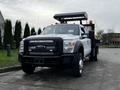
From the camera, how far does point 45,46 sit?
10.1 m

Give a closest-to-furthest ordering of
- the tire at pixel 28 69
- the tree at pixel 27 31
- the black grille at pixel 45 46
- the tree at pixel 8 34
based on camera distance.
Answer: the black grille at pixel 45 46, the tire at pixel 28 69, the tree at pixel 8 34, the tree at pixel 27 31

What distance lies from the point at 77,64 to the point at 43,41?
1425 millimetres

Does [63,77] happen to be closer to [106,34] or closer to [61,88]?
[61,88]

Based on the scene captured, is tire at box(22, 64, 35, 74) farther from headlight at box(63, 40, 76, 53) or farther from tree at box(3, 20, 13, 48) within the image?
tree at box(3, 20, 13, 48)

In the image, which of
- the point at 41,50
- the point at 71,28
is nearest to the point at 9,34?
the point at 71,28

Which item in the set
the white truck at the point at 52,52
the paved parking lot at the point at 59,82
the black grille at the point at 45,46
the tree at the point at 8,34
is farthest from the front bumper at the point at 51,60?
the tree at the point at 8,34

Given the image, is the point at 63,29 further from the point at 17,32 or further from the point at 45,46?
the point at 17,32

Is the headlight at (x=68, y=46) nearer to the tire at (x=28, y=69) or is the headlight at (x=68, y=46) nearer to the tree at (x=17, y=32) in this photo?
the tire at (x=28, y=69)

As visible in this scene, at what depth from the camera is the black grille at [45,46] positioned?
33.0 feet

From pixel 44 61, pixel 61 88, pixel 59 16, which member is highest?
pixel 59 16

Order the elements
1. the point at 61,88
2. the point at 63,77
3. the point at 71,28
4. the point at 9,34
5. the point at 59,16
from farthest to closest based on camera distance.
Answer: the point at 9,34 → the point at 59,16 → the point at 71,28 → the point at 63,77 → the point at 61,88

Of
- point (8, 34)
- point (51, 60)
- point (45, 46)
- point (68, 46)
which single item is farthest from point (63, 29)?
point (8, 34)

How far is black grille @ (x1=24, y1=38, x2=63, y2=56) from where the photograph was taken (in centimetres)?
1005

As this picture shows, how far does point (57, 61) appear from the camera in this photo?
9.93 metres
